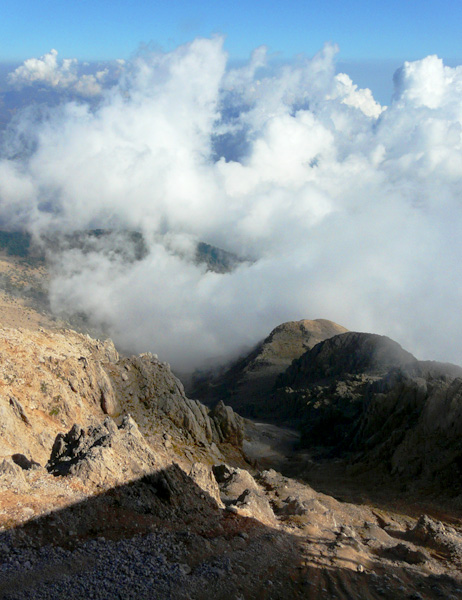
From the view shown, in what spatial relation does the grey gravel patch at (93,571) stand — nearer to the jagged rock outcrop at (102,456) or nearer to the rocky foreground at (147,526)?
the rocky foreground at (147,526)

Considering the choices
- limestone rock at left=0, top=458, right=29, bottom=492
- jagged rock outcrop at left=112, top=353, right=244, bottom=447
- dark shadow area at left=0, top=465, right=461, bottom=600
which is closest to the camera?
dark shadow area at left=0, top=465, right=461, bottom=600

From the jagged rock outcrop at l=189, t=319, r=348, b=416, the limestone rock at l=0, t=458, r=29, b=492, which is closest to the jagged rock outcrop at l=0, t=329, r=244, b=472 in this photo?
the limestone rock at l=0, t=458, r=29, b=492

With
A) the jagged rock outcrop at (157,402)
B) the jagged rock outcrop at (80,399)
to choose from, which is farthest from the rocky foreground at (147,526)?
the jagged rock outcrop at (157,402)

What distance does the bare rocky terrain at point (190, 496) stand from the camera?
21031mm

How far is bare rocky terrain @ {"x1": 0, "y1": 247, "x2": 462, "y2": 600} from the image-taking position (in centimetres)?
2103

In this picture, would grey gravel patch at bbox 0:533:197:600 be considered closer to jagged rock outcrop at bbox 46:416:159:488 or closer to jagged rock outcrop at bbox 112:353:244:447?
jagged rock outcrop at bbox 46:416:159:488

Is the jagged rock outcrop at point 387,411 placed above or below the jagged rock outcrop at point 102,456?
above

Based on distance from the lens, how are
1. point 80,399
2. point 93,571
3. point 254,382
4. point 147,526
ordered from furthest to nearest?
point 254,382, point 80,399, point 147,526, point 93,571

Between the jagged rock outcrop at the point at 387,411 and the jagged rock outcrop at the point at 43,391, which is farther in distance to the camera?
the jagged rock outcrop at the point at 387,411

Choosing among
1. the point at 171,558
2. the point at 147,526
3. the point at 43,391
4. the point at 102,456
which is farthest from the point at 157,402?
the point at 171,558

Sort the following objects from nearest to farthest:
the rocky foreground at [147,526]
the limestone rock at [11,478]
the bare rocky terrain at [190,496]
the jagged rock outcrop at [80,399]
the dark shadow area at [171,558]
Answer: the dark shadow area at [171,558] → the rocky foreground at [147,526] → the bare rocky terrain at [190,496] → the limestone rock at [11,478] → the jagged rock outcrop at [80,399]

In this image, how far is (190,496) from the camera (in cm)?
3023

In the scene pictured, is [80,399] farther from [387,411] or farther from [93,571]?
[387,411]

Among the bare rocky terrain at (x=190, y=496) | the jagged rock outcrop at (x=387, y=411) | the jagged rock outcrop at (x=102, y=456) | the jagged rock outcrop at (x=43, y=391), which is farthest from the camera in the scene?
the jagged rock outcrop at (x=387, y=411)
